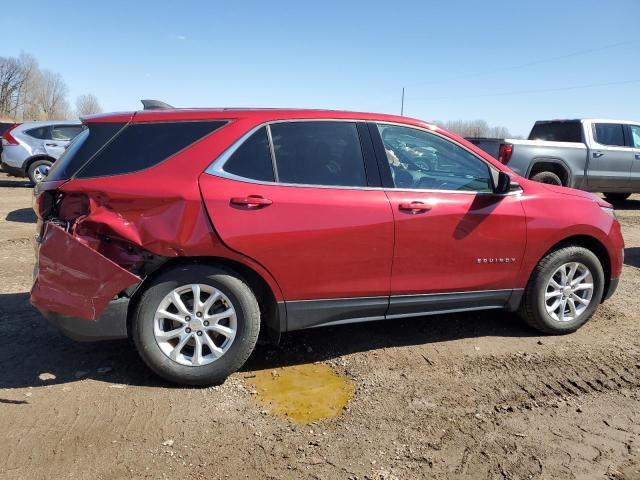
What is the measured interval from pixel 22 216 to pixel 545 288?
870 centimetres

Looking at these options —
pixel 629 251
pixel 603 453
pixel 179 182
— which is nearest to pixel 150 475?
pixel 179 182

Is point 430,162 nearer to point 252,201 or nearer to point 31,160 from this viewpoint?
point 252,201

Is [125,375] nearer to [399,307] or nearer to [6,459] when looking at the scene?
[6,459]

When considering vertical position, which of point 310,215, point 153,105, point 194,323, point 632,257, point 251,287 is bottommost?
point 632,257

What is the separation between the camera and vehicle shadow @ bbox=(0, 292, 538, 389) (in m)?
3.53

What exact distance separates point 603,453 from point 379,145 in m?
2.35

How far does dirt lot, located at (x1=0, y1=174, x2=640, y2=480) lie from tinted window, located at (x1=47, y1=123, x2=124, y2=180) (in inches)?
53.5

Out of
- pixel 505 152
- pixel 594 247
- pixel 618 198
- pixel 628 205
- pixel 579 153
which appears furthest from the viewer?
pixel 618 198

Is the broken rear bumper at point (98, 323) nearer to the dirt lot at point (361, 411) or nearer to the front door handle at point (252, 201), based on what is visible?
the dirt lot at point (361, 411)

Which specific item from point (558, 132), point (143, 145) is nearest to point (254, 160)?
point (143, 145)

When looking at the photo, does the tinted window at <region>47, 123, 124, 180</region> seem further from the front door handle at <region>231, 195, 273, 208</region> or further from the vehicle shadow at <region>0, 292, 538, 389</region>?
the vehicle shadow at <region>0, 292, 538, 389</region>

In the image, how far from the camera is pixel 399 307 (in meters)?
3.81

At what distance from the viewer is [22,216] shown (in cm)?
920

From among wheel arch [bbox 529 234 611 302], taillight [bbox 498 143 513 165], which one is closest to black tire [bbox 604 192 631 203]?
taillight [bbox 498 143 513 165]
